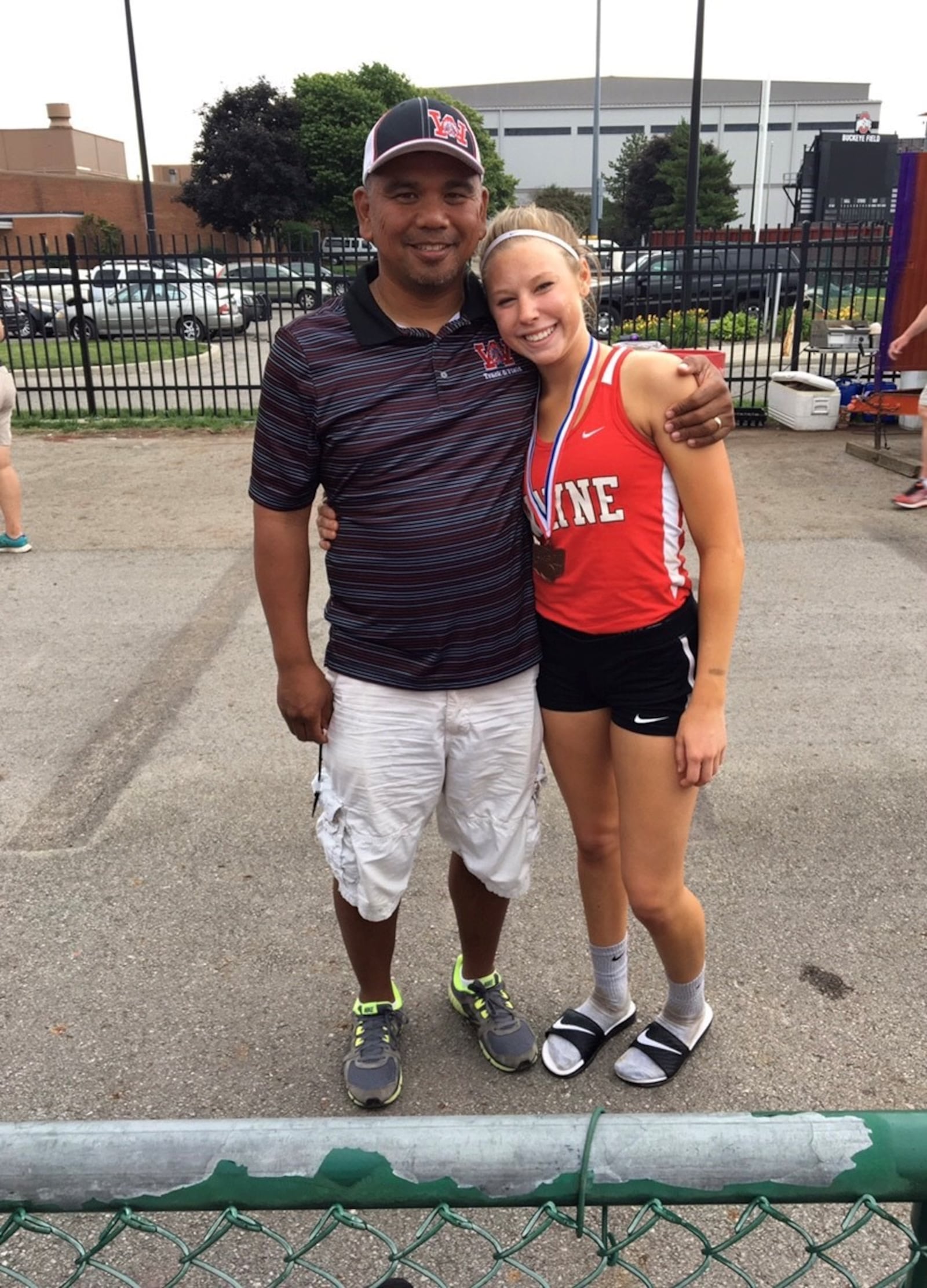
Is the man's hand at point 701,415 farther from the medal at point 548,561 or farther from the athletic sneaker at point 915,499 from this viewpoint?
the athletic sneaker at point 915,499

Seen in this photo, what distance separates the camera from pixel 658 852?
2061 millimetres

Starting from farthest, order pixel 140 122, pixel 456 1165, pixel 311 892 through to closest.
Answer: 1. pixel 140 122
2. pixel 311 892
3. pixel 456 1165

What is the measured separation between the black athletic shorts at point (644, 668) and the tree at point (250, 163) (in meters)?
47.5

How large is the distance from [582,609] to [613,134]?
97.3 meters

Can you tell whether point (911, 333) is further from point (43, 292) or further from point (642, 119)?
point (642, 119)

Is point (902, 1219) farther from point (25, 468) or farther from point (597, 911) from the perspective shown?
point (25, 468)

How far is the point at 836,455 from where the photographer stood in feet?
29.2

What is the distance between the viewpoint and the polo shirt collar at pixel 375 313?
1.88 metres

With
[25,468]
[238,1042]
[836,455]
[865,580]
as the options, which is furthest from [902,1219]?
[25,468]

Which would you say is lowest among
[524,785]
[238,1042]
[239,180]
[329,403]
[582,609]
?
[238,1042]

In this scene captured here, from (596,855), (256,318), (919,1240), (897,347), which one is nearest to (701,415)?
(596,855)

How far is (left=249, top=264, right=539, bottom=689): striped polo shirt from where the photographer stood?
1.88 metres

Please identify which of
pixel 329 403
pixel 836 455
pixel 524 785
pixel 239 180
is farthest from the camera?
pixel 239 180

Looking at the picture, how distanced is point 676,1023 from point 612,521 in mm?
1196
